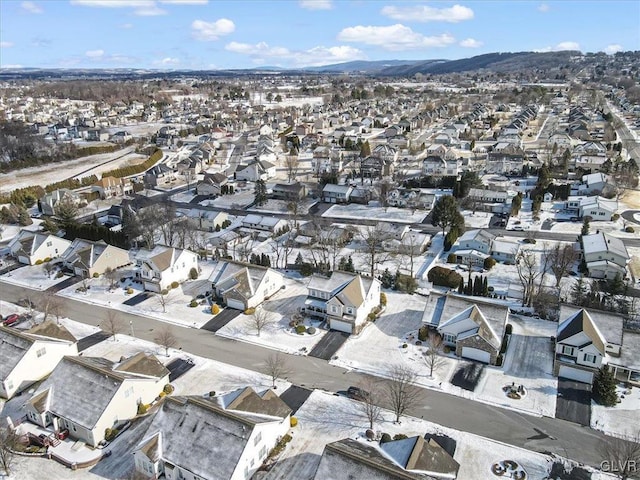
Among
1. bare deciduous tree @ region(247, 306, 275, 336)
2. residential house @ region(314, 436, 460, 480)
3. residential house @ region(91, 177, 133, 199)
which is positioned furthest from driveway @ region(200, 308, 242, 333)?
residential house @ region(91, 177, 133, 199)

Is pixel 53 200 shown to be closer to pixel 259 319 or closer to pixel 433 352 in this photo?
pixel 259 319

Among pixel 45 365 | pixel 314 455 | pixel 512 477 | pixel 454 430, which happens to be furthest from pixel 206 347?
pixel 512 477

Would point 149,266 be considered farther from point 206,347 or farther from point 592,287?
point 592,287

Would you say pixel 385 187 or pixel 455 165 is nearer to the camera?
pixel 385 187

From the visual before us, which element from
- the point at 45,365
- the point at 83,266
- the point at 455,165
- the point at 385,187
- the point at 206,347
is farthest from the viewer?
the point at 455,165

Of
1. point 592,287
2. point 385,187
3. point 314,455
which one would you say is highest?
point 385,187

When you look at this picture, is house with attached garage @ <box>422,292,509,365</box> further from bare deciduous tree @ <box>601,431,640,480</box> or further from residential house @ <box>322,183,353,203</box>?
residential house @ <box>322,183,353,203</box>

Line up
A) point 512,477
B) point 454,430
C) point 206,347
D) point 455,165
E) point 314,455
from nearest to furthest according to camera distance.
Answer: point 512,477 → point 314,455 → point 454,430 → point 206,347 → point 455,165
